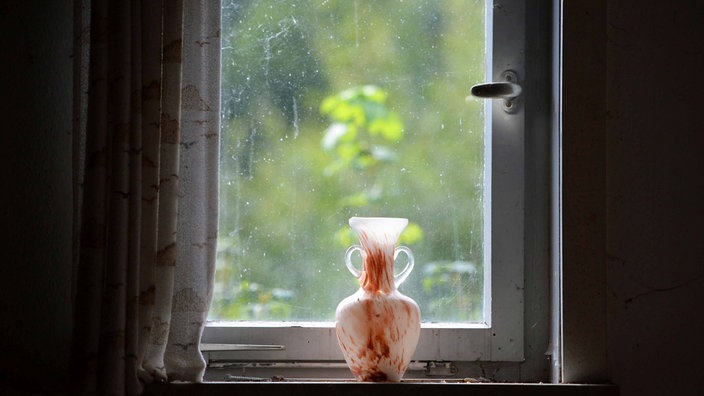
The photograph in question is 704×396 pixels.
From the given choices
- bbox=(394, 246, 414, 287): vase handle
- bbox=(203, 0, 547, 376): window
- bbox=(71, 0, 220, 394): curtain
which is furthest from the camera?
bbox=(203, 0, 547, 376): window

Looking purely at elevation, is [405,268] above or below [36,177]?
below

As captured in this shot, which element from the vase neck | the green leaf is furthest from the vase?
the green leaf

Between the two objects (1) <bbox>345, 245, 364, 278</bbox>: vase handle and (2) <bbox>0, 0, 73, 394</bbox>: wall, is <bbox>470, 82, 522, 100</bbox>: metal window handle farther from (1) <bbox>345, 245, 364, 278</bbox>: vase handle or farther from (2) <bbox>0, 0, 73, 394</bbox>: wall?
(2) <bbox>0, 0, 73, 394</bbox>: wall

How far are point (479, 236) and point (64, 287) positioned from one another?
2.63 ft

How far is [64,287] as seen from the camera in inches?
59.7

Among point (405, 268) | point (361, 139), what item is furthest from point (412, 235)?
point (361, 139)

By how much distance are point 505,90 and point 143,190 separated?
0.71 meters

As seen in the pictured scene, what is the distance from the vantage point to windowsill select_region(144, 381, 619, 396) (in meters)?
1.44

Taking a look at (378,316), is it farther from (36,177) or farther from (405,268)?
(36,177)

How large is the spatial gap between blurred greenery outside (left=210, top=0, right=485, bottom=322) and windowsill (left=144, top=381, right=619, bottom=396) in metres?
0.21

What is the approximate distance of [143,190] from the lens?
56.9 inches
